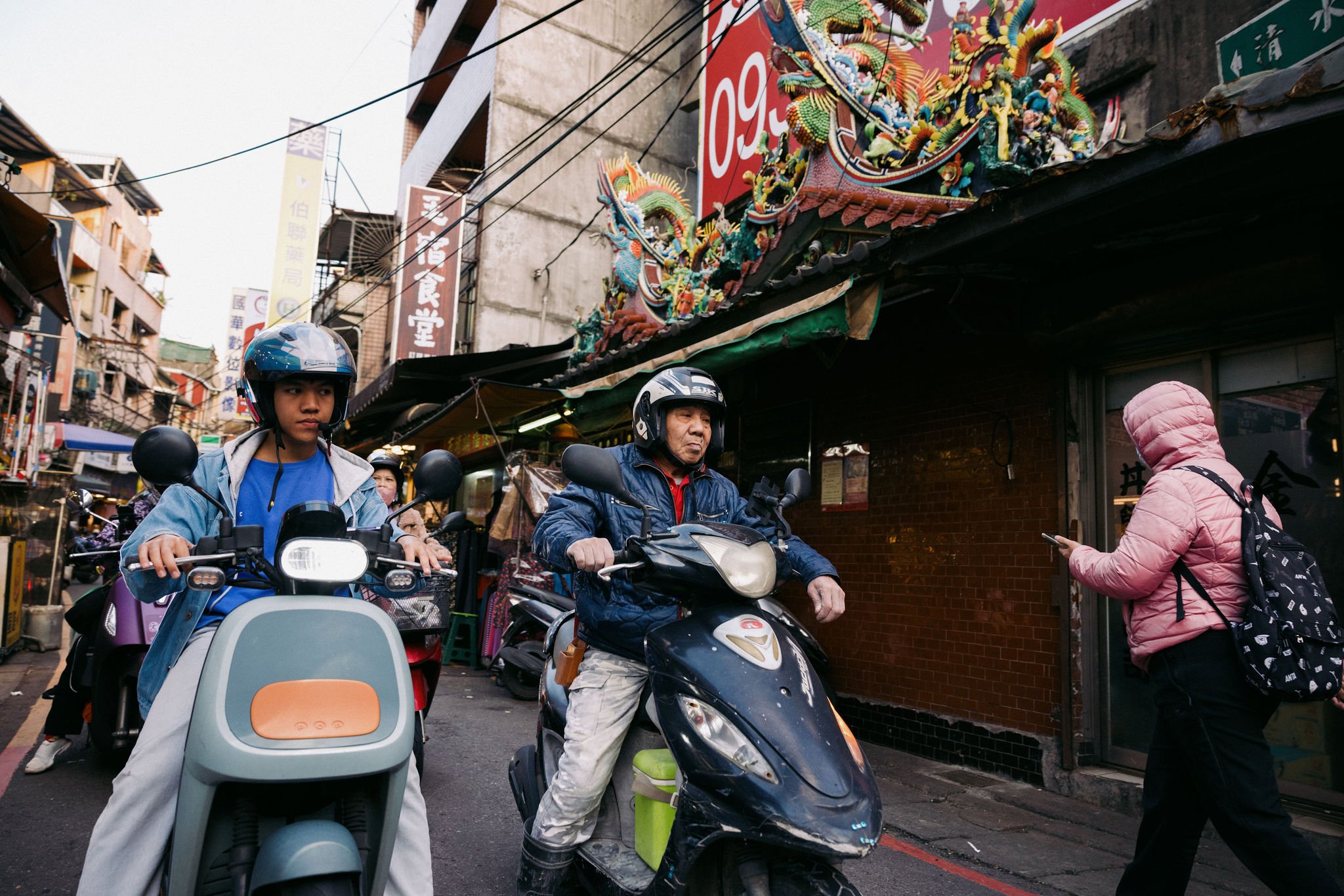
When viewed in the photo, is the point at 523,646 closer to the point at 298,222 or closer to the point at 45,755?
the point at 45,755

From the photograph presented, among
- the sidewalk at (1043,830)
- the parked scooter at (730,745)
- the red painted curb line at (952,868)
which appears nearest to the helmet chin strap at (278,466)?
the parked scooter at (730,745)

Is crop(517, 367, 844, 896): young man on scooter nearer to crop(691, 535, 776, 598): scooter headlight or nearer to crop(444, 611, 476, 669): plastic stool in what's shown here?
crop(691, 535, 776, 598): scooter headlight

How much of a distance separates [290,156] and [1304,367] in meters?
22.4

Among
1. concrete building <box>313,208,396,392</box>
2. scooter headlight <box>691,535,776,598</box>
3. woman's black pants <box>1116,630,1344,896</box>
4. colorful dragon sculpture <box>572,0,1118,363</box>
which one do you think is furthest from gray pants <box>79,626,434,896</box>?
concrete building <box>313,208,396,392</box>

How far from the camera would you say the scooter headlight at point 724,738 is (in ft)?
6.46

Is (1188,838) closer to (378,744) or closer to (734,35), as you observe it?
(378,744)

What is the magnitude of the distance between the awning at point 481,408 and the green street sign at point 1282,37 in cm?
630

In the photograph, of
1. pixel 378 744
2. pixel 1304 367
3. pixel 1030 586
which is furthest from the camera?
pixel 1030 586

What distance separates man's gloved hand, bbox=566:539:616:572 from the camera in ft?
7.63

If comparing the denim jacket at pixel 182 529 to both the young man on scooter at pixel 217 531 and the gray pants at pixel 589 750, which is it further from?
the gray pants at pixel 589 750

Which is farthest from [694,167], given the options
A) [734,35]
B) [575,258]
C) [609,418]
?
[609,418]

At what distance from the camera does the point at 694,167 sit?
17.2 meters

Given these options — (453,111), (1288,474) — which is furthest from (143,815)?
(453,111)

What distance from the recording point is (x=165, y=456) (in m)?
2.04
